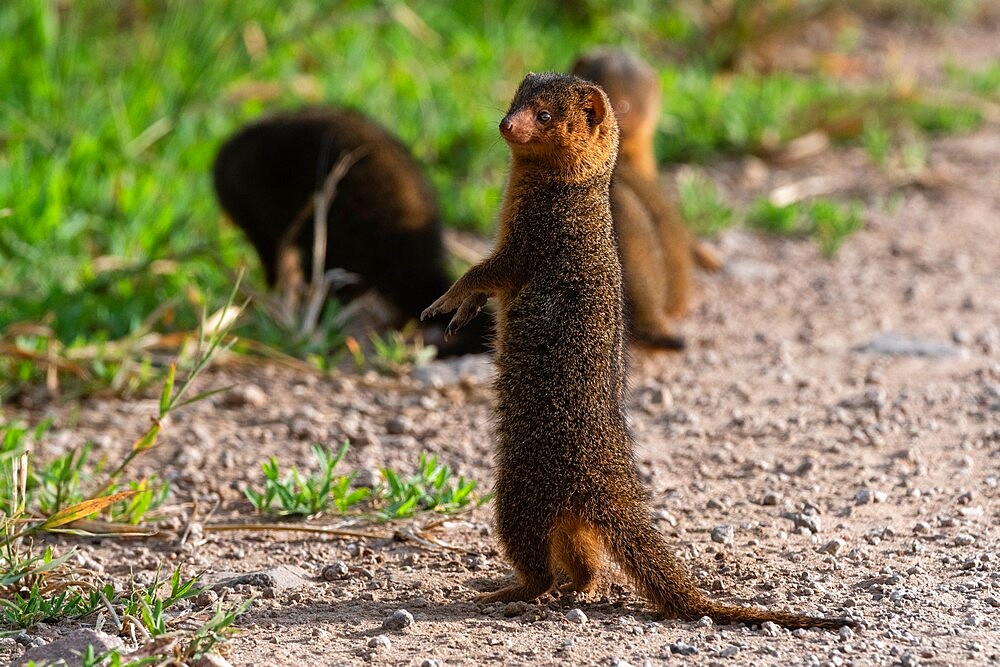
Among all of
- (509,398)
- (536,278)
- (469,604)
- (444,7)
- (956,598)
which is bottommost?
(469,604)

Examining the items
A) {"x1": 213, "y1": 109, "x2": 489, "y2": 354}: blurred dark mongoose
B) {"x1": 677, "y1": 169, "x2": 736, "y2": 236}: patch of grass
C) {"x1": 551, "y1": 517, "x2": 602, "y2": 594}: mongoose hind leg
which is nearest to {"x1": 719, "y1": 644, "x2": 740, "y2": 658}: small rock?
{"x1": 551, "y1": 517, "x2": 602, "y2": 594}: mongoose hind leg

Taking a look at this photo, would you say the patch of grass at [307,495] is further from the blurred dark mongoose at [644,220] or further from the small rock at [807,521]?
the small rock at [807,521]

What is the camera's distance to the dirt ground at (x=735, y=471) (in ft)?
10.2

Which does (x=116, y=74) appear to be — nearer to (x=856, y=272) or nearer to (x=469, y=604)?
(x=856, y=272)

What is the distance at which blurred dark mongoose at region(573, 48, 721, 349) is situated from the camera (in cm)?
529

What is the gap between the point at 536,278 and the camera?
3.42 metres

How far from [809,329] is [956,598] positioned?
2574 millimetres

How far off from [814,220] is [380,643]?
4.41m

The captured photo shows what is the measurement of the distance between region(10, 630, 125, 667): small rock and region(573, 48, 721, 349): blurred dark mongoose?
207cm

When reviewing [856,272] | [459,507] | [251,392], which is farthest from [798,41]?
[459,507]

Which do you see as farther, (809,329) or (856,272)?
(856,272)

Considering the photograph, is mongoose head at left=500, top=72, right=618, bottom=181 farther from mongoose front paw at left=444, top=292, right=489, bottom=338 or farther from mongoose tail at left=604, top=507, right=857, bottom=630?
mongoose tail at left=604, top=507, right=857, bottom=630

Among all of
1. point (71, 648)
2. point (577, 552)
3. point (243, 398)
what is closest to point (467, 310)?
point (577, 552)

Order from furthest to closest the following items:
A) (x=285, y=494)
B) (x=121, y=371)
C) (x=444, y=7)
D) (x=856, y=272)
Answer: (x=444, y=7) < (x=856, y=272) < (x=121, y=371) < (x=285, y=494)
